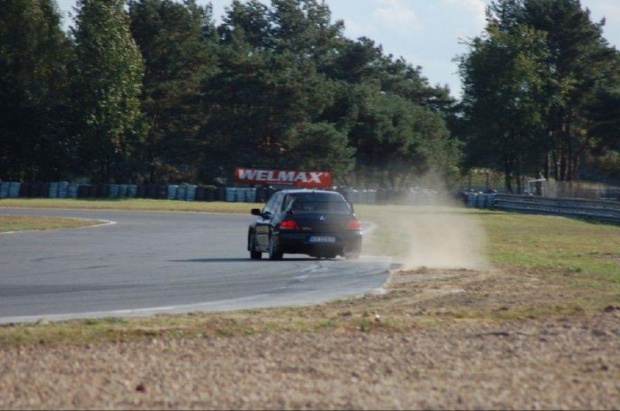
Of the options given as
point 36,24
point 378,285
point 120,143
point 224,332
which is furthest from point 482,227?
point 36,24

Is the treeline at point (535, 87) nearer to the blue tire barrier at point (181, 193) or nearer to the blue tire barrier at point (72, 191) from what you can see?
the blue tire barrier at point (181, 193)

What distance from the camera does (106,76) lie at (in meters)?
81.2

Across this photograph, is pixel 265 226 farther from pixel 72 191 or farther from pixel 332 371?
pixel 72 191

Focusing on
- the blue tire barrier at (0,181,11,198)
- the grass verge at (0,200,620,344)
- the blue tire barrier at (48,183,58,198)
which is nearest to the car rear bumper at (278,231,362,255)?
the grass verge at (0,200,620,344)

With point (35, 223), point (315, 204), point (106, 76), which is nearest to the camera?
point (315, 204)

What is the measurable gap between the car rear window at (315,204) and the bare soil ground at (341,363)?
10508 millimetres

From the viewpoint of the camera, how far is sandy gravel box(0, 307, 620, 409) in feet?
28.4

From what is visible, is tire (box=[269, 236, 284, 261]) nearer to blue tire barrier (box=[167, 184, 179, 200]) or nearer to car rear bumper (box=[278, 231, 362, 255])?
car rear bumper (box=[278, 231, 362, 255])

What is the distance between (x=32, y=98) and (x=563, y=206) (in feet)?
130

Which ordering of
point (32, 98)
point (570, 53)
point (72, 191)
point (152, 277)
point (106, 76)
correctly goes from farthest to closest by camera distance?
point (570, 53) < point (32, 98) < point (106, 76) < point (72, 191) < point (152, 277)

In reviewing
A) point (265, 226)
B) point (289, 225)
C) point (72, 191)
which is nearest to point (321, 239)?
point (289, 225)

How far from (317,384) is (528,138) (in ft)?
294

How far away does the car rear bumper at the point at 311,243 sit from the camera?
81.8 ft

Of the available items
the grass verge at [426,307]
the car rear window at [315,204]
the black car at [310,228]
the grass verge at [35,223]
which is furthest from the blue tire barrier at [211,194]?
the car rear window at [315,204]
